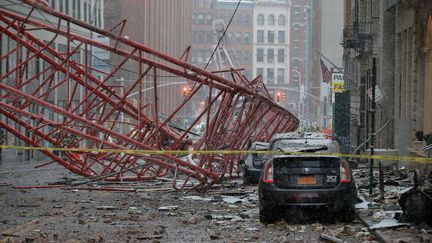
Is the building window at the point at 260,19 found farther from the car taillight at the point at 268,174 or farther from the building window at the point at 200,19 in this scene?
the car taillight at the point at 268,174

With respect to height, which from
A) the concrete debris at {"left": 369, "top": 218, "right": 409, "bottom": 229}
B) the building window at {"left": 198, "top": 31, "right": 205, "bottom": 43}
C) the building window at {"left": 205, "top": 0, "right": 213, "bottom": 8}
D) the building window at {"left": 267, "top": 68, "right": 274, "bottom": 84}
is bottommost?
the concrete debris at {"left": 369, "top": 218, "right": 409, "bottom": 229}

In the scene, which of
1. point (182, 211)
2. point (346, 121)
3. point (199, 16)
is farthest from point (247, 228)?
point (199, 16)

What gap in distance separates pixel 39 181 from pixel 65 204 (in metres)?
7.55

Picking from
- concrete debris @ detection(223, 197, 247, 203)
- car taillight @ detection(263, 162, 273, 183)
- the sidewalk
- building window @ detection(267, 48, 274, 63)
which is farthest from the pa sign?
building window @ detection(267, 48, 274, 63)

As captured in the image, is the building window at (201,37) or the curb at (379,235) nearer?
the curb at (379,235)

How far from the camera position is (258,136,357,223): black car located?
12.8m

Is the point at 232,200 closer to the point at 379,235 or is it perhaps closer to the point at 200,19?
the point at 379,235

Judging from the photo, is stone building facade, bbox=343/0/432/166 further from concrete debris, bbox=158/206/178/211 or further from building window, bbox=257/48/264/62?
building window, bbox=257/48/264/62

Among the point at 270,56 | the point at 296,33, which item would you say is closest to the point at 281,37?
the point at 270,56

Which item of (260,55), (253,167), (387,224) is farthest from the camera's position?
(260,55)

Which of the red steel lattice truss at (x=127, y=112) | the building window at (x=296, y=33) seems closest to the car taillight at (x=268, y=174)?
the red steel lattice truss at (x=127, y=112)

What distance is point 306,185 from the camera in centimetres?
1291

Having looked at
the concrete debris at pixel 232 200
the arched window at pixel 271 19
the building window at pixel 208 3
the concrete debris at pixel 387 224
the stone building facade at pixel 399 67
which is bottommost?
the concrete debris at pixel 232 200

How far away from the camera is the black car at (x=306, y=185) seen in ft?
42.1
